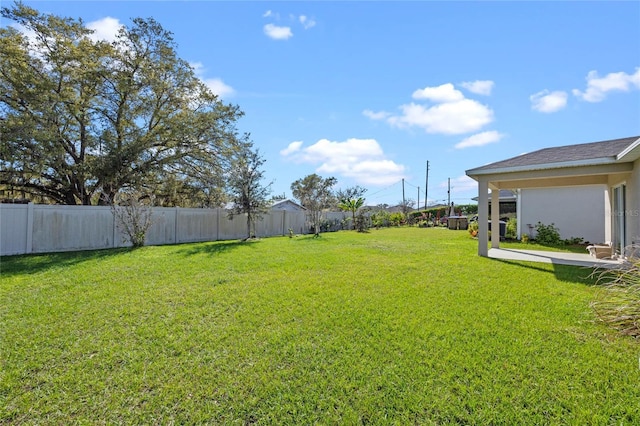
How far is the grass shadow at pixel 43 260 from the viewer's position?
7.05m

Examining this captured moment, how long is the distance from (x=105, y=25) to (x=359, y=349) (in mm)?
17462

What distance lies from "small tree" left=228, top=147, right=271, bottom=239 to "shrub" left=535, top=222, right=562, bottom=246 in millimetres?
12782

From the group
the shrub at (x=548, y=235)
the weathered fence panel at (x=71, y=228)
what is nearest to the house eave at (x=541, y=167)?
the shrub at (x=548, y=235)

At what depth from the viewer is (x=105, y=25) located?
13.3 meters

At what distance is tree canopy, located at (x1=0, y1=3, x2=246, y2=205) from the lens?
1141 centimetres

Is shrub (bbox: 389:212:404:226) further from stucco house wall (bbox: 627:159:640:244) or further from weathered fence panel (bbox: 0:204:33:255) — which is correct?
weathered fence panel (bbox: 0:204:33:255)

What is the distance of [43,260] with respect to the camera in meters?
8.27

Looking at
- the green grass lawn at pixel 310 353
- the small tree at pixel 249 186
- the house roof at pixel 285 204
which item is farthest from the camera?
the house roof at pixel 285 204

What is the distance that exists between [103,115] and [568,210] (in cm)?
2231

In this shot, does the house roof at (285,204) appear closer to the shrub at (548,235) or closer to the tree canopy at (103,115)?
the tree canopy at (103,115)

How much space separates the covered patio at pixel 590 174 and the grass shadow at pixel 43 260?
473 inches

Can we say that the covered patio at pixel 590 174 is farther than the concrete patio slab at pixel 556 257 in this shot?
No

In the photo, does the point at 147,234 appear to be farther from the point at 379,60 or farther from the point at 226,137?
the point at 379,60

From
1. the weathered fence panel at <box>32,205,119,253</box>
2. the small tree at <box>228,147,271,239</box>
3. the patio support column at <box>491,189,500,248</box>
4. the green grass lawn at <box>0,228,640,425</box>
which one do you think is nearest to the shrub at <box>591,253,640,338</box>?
the green grass lawn at <box>0,228,640,425</box>
